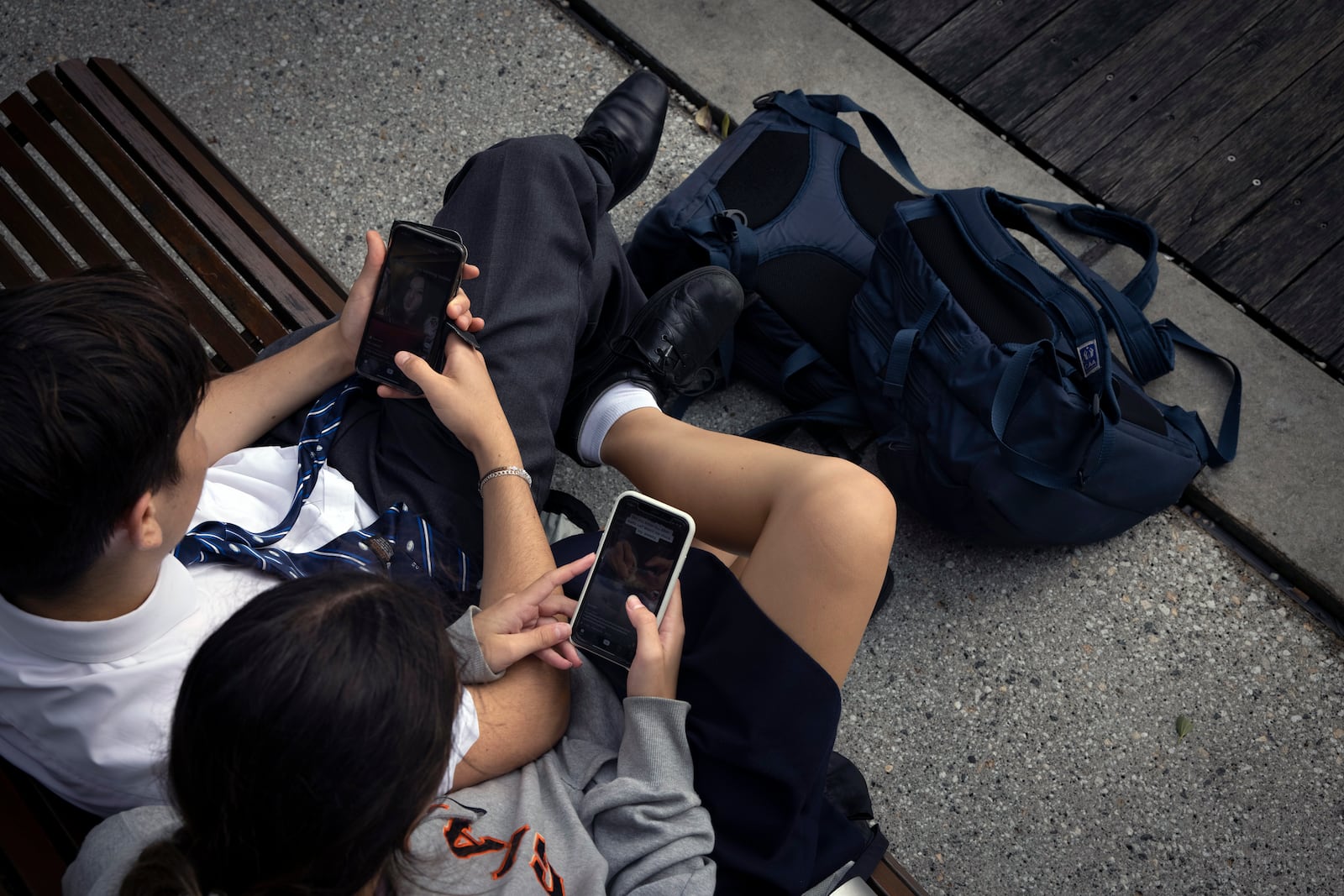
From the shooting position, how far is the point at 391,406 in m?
1.72

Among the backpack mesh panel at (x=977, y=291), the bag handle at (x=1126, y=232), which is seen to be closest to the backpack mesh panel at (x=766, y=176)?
the backpack mesh panel at (x=977, y=291)

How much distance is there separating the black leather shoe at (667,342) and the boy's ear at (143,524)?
1046 mm

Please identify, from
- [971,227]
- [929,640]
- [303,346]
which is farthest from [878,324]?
[303,346]

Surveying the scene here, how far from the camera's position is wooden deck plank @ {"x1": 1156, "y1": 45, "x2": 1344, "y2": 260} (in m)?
2.56

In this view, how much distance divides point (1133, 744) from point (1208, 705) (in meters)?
0.20

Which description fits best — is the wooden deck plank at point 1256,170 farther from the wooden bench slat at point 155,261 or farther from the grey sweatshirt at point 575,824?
the wooden bench slat at point 155,261

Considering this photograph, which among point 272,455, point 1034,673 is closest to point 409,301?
point 272,455

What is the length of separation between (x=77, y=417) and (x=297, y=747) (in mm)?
437

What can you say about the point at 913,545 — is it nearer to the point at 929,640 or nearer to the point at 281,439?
the point at 929,640

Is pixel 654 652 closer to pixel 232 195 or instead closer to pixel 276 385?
pixel 276 385

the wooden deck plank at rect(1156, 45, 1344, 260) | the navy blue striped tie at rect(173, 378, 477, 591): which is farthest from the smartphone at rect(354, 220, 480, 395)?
the wooden deck plank at rect(1156, 45, 1344, 260)

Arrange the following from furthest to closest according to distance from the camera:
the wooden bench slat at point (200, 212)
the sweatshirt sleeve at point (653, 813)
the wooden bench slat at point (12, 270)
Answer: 1. the wooden bench slat at point (200, 212)
2. the wooden bench slat at point (12, 270)
3. the sweatshirt sleeve at point (653, 813)

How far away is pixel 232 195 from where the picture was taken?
6.37ft

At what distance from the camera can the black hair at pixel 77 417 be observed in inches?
38.9
